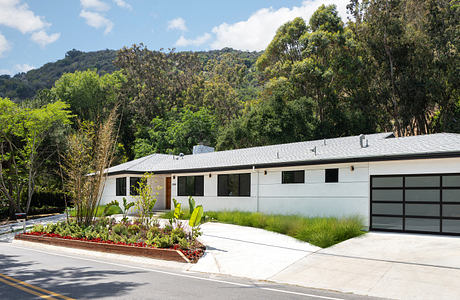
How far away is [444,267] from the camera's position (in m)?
9.20

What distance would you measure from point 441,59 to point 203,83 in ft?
99.5

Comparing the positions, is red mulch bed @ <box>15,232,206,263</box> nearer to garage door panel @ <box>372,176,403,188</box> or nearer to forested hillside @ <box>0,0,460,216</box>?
garage door panel @ <box>372,176,403,188</box>

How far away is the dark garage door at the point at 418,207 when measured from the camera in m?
13.9

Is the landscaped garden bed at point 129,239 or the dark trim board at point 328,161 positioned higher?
the dark trim board at point 328,161

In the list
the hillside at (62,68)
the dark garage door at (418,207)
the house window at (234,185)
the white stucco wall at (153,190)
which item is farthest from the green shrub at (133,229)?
the hillside at (62,68)

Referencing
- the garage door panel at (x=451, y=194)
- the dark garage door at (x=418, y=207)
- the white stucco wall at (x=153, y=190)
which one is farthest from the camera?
the white stucco wall at (x=153, y=190)

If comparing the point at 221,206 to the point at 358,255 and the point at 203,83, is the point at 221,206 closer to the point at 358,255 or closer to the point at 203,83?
the point at 358,255

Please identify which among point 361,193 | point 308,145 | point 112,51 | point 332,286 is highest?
point 112,51

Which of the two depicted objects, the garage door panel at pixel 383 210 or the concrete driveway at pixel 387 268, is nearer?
the concrete driveway at pixel 387 268

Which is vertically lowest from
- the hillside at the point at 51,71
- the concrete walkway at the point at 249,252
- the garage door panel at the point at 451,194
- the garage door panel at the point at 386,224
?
the concrete walkway at the point at 249,252

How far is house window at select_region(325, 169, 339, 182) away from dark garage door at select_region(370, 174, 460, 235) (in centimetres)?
147

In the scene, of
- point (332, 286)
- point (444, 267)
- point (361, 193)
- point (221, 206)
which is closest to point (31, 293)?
point (332, 286)

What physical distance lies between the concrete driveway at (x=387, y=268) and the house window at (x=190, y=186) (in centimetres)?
1126

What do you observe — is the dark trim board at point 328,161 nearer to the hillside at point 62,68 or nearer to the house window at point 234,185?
the house window at point 234,185
